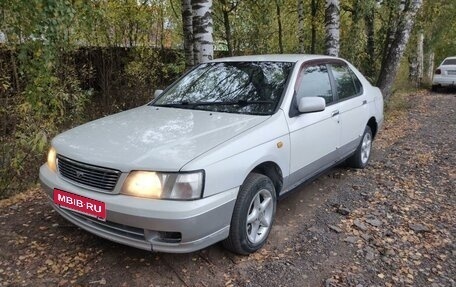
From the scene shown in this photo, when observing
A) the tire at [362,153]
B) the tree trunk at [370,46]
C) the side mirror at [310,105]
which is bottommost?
the tire at [362,153]

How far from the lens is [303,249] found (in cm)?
351

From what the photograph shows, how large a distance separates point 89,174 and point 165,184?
0.63 m

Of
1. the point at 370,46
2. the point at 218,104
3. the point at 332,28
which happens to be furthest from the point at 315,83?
the point at 370,46

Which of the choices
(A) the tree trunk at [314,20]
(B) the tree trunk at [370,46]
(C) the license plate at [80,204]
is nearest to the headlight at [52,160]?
(C) the license plate at [80,204]

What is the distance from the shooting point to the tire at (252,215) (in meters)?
3.07

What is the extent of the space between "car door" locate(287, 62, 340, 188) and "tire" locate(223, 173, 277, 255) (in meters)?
0.46

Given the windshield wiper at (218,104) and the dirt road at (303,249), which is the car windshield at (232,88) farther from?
the dirt road at (303,249)

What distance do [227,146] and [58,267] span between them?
5.42 ft

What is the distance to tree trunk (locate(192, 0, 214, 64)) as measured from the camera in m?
6.32

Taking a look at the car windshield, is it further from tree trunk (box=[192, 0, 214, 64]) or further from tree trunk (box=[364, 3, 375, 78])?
tree trunk (box=[364, 3, 375, 78])

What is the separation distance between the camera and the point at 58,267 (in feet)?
10.4

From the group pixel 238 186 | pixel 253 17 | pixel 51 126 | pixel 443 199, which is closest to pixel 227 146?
pixel 238 186

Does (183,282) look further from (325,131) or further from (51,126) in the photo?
(51,126)

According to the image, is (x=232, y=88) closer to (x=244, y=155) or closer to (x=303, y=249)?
(x=244, y=155)
